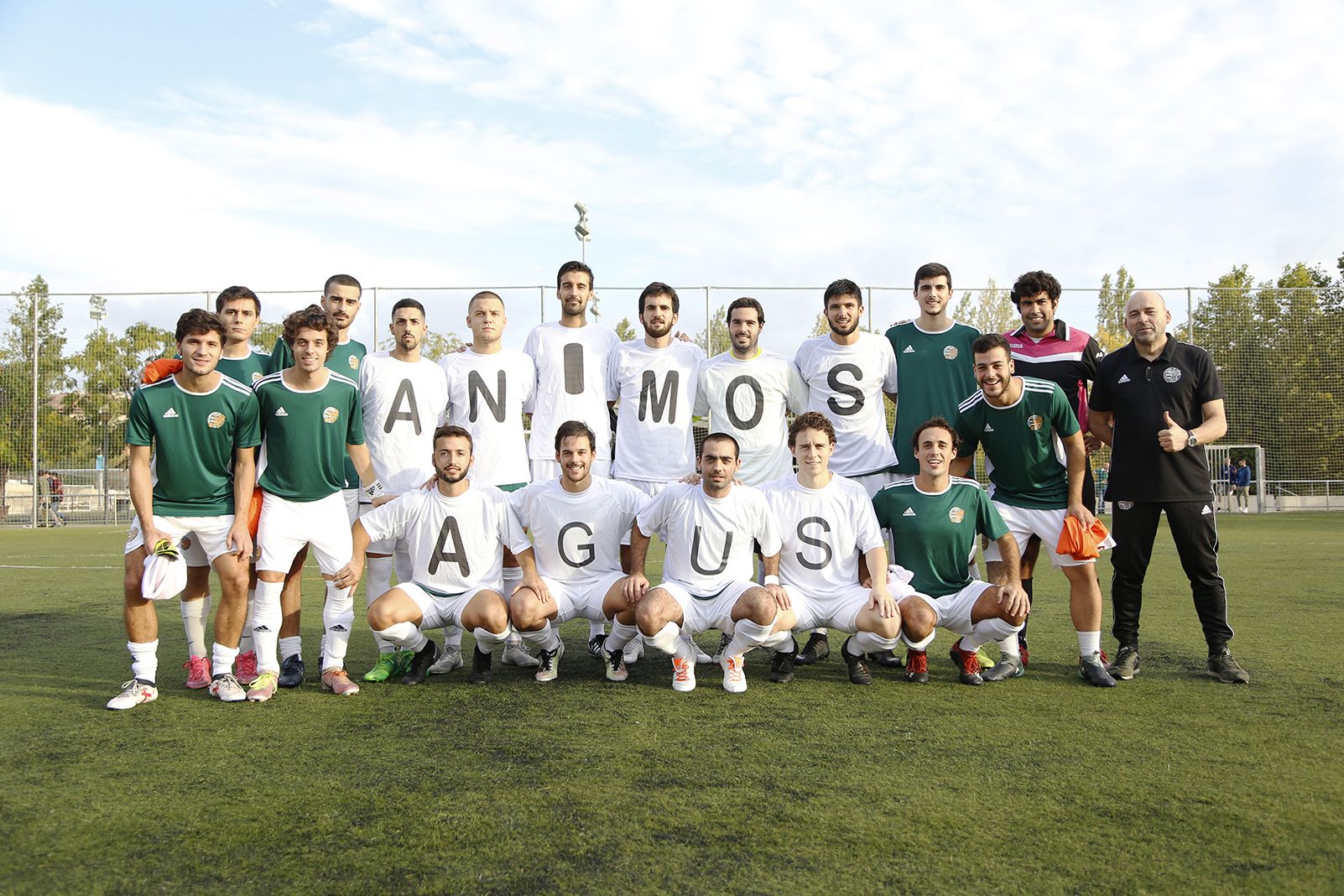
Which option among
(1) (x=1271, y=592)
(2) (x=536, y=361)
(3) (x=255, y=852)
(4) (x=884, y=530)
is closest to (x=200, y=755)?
(3) (x=255, y=852)

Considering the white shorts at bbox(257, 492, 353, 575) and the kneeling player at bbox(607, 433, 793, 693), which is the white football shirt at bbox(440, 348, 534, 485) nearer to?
the white shorts at bbox(257, 492, 353, 575)

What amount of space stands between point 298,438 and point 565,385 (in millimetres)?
1689

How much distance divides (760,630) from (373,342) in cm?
1744

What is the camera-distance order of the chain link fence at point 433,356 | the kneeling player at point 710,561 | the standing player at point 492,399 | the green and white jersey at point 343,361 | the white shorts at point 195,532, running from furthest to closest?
1. the chain link fence at point 433,356
2. the standing player at point 492,399
3. the green and white jersey at point 343,361
4. the kneeling player at point 710,561
5. the white shorts at point 195,532

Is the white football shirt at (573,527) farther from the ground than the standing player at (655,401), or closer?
closer

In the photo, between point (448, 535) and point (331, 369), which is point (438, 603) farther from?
point (331, 369)

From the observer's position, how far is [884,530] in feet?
16.8

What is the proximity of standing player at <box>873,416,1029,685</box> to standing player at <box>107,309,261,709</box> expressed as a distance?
334 centimetres

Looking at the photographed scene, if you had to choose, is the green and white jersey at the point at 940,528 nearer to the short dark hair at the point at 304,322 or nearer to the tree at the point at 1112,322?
the short dark hair at the point at 304,322

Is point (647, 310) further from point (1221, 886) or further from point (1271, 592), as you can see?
point (1271, 592)

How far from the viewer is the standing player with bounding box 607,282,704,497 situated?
18.1 feet

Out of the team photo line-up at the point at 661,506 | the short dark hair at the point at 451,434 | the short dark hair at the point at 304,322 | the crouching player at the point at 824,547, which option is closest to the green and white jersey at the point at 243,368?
the team photo line-up at the point at 661,506

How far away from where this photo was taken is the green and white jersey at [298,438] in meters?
4.60

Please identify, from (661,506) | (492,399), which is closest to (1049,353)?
(661,506)
